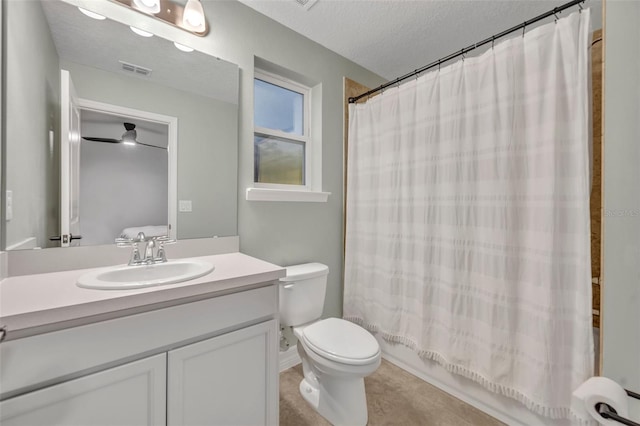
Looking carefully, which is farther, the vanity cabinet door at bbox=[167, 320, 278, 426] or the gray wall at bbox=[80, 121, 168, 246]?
the gray wall at bbox=[80, 121, 168, 246]

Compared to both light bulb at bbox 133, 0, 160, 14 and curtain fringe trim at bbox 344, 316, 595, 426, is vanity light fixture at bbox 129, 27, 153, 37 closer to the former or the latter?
light bulb at bbox 133, 0, 160, 14

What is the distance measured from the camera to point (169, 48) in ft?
4.63

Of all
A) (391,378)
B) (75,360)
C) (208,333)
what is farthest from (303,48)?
(391,378)

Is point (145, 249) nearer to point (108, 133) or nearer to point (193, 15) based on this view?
point (108, 133)

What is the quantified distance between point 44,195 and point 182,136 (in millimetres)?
625

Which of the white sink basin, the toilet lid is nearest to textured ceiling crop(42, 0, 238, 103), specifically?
the white sink basin

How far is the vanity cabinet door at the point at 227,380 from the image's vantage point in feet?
3.09

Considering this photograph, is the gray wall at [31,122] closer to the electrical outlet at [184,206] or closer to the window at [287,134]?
the electrical outlet at [184,206]

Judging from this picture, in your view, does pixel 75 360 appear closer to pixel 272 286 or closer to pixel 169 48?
pixel 272 286

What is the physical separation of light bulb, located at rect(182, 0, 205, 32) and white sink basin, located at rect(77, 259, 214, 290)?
127 centimetres

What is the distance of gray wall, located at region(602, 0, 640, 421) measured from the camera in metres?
0.64

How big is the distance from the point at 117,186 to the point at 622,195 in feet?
6.02

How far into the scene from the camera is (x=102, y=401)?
81cm

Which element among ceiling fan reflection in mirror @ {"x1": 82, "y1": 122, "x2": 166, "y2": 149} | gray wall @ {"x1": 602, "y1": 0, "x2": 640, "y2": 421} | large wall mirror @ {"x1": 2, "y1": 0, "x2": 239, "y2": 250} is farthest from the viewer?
ceiling fan reflection in mirror @ {"x1": 82, "y1": 122, "x2": 166, "y2": 149}
